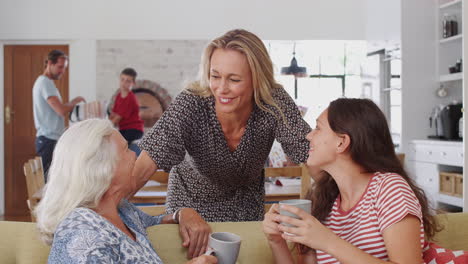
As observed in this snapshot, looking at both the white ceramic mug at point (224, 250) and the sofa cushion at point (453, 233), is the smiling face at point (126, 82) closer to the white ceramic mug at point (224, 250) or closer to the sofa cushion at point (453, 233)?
the sofa cushion at point (453, 233)

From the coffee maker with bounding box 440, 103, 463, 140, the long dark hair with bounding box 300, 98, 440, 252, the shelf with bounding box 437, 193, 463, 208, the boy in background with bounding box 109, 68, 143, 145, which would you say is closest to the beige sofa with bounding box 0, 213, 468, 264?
the long dark hair with bounding box 300, 98, 440, 252

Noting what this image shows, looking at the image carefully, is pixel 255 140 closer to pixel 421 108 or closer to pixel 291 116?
pixel 291 116

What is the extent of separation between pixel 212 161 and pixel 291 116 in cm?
33

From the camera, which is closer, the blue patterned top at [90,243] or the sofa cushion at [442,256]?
the blue patterned top at [90,243]

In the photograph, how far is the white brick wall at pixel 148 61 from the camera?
6.54m

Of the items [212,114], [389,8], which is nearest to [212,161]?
[212,114]

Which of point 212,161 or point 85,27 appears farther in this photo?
point 85,27

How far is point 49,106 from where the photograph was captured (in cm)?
535

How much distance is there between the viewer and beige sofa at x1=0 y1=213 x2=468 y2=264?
159 centimetres

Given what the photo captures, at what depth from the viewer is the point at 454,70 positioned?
523cm

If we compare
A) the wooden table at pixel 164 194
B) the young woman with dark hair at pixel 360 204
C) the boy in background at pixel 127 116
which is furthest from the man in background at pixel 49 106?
the young woman with dark hair at pixel 360 204

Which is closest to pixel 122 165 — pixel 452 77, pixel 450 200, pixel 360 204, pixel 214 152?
pixel 214 152

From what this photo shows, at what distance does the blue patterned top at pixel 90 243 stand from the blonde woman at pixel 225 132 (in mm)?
483

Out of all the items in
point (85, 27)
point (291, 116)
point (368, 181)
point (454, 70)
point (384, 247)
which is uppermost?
point (85, 27)
